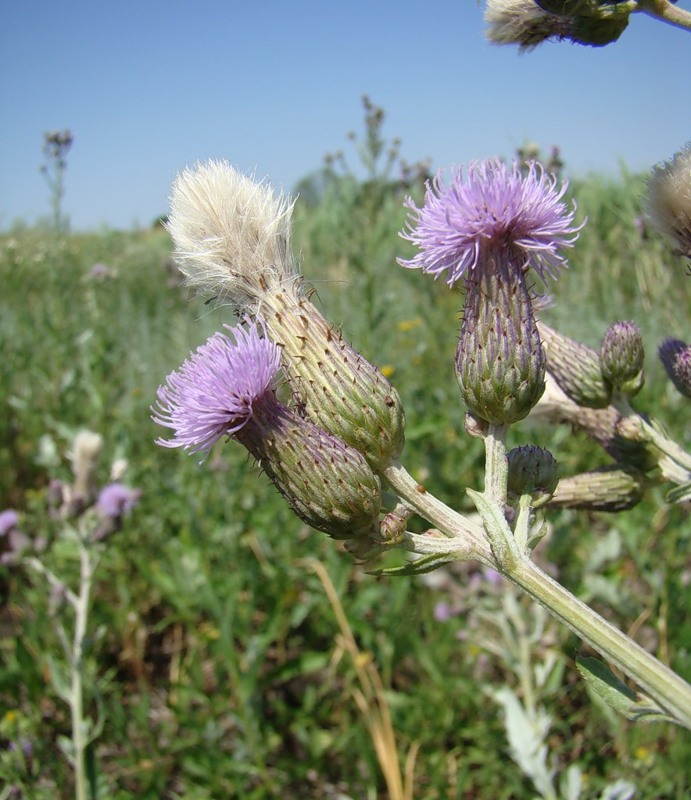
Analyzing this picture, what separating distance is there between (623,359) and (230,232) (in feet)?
3.00

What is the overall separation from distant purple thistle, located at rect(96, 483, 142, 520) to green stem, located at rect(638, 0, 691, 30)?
8.54 ft

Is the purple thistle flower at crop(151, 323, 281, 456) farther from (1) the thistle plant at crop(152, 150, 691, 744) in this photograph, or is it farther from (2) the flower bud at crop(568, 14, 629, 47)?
(2) the flower bud at crop(568, 14, 629, 47)

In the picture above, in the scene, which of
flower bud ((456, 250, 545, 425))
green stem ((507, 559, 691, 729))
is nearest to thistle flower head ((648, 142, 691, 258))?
flower bud ((456, 250, 545, 425))

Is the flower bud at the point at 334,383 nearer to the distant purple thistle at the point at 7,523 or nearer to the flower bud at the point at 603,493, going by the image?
the flower bud at the point at 603,493

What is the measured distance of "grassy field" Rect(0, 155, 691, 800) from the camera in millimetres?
2705

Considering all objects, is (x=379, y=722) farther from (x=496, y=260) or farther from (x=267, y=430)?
(x=496, y=260)

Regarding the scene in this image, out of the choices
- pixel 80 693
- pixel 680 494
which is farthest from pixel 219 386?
pixel 80 693

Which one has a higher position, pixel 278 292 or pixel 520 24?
pixel 520 24

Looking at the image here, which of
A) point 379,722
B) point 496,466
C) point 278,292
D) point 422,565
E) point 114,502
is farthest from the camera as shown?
point 114,502

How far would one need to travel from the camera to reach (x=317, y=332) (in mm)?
1335

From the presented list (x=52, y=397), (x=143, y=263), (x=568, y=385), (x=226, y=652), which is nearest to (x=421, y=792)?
(x=226, y=652)

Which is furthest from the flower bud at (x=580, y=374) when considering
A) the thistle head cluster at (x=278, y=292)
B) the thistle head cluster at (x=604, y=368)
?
the thistle head cluster at (x=278, y=292)

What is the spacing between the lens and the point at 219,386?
4.08 feet

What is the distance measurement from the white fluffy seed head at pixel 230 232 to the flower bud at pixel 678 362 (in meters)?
0.82
